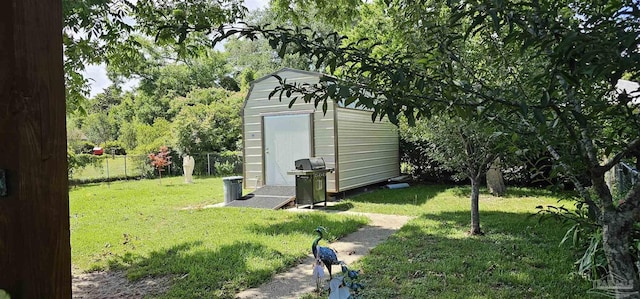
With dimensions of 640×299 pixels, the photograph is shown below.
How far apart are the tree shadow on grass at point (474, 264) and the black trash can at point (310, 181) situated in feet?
8.96

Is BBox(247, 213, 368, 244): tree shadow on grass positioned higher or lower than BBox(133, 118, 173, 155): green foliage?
lower

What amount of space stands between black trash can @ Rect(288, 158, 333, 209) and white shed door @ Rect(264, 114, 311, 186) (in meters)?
1.07

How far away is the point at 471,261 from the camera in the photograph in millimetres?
4297

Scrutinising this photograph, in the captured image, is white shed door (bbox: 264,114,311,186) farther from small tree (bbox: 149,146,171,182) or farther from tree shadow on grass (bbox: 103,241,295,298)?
small tree (bbox: 149,146,171,182)

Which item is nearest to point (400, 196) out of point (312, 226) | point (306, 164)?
point (306, 164)

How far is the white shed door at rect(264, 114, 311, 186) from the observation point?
9477mm

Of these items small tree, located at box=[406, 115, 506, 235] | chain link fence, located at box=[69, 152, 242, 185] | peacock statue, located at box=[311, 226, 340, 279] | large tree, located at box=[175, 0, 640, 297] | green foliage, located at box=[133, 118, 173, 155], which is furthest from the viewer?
green foliage, located at box=[133, 118, 173, 155]

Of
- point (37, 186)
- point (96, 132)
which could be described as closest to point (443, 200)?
point (37, 186)

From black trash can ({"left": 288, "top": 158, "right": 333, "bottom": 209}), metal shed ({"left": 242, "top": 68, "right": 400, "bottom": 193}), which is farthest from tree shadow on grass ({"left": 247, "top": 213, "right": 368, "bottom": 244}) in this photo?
metal shed ({"left": 242, "top": 68, "right": 400, "bottom": 193})

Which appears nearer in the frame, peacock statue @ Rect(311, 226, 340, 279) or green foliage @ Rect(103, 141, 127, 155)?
peacock statue @ Rect(311, 226, 340, 279)

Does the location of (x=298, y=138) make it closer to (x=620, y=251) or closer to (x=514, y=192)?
(x=514, y=192)

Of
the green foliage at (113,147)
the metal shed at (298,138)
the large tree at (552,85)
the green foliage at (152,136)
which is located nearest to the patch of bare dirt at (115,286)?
the large tree at (552,85)

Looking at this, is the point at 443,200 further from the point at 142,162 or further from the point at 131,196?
the point at 142,162

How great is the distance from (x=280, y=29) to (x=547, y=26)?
2.92 feet
